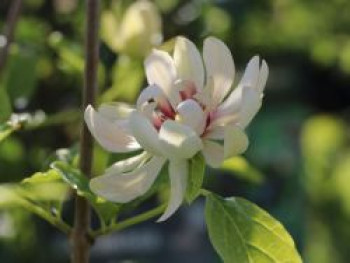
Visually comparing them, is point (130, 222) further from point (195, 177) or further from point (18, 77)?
point (18, 77)

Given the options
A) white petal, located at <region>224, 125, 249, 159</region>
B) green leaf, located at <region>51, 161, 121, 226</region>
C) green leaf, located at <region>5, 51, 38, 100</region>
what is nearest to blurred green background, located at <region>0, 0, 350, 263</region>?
green leaf, located at <region>5, 51, 38, 100</region>

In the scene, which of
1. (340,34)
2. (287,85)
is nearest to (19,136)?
(340,34)

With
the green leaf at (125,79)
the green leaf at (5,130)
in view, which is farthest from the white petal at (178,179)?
the green leaf at (125,79)

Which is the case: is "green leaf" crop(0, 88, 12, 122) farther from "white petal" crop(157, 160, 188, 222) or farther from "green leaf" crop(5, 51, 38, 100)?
"green leaf" crop(5, 51, 38, 100)

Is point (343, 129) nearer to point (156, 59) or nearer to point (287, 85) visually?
point (287, 85)

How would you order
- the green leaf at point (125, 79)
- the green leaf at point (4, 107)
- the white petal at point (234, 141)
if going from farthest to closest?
the green leaf at point (125, 79), the green leaf at point (4, 107), the white petal at point (234, 141)

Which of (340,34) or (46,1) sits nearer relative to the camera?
(46,1)

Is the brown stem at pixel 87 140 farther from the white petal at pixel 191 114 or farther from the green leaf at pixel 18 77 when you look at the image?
the green leaf at pixel 18 77
